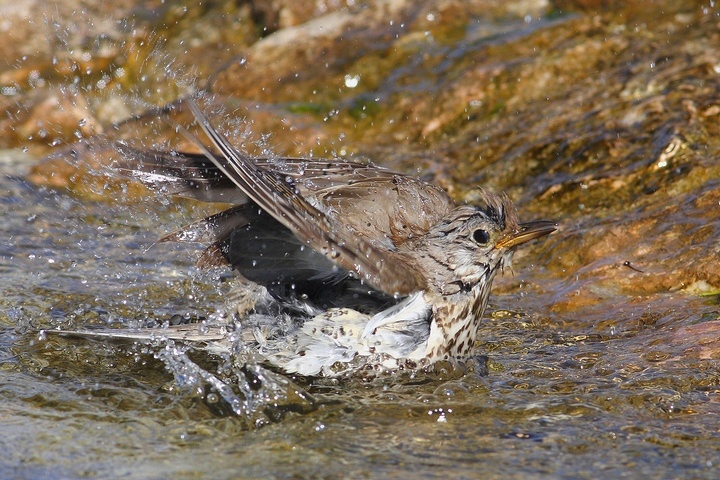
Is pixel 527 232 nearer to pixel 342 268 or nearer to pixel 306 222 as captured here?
pixel 342 268

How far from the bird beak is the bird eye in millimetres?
66

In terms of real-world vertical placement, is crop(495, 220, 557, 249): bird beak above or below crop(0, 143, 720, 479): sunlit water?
above

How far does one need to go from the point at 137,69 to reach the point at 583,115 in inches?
184

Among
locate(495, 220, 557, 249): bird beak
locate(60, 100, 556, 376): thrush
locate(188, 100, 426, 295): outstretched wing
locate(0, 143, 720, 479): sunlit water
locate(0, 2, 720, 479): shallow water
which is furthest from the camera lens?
locate(495, 220, 557, 249): bird beak

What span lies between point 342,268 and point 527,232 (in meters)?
0.98

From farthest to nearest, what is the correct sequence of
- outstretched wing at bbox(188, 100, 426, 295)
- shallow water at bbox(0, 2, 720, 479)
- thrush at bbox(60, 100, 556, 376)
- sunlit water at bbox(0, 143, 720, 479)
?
thrush at bbox(60, 100, 556, 376) < outstretched wing at bbox(188, 100, 426, 295) < shallow water at bbox(0, 2, 720, 479) < sunlit water at bbox(0, 143, 720, 479)

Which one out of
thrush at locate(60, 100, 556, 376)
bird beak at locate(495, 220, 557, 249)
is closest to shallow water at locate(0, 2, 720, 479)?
thrush at locate(60, 100, 556, 376)

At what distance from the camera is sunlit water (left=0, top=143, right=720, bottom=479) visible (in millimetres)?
3471

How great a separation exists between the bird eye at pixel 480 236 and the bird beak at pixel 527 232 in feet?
0.22

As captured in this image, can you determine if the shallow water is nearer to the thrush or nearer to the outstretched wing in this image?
the thrush

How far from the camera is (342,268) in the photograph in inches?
171

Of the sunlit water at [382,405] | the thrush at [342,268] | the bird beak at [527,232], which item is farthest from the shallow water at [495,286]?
the bird beak at [527,232]

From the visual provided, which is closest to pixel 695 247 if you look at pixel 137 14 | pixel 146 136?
pixel 146 136

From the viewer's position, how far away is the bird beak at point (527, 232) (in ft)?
A: 15.4
